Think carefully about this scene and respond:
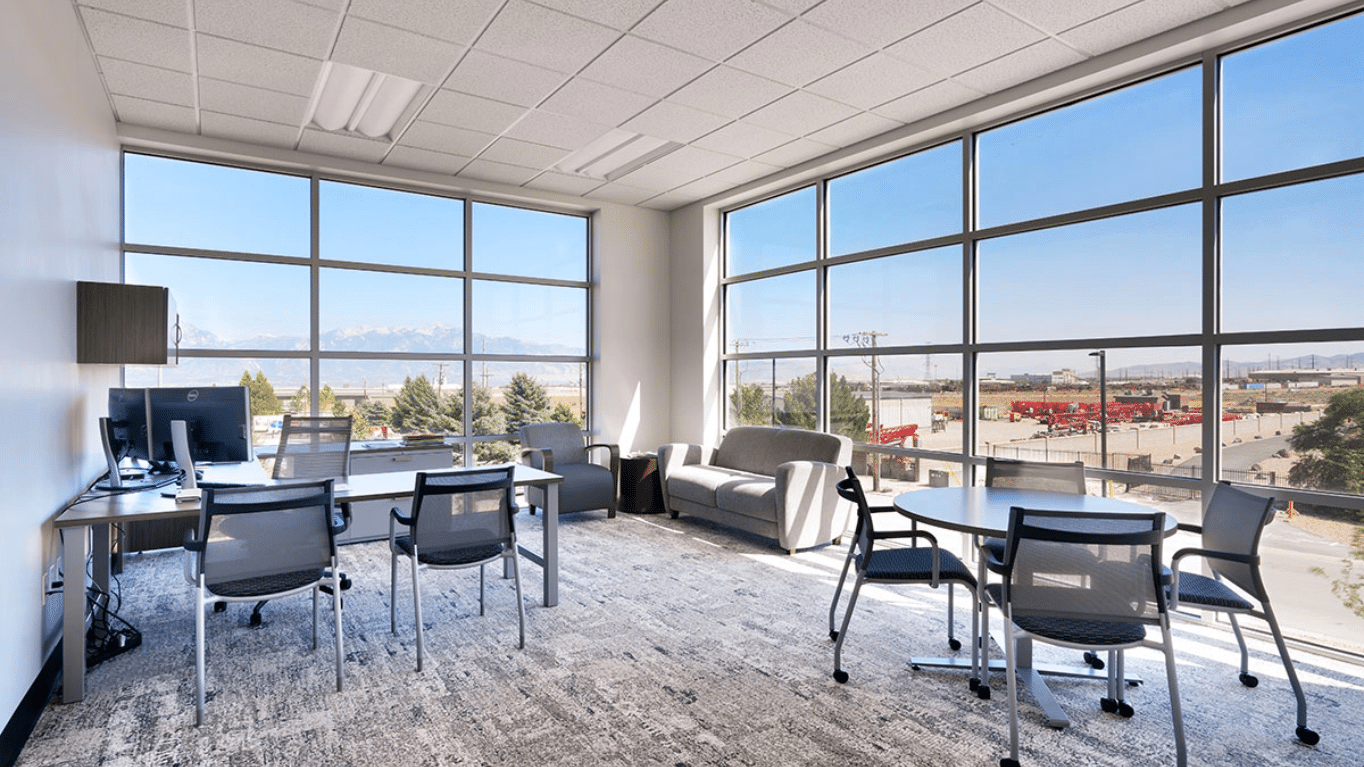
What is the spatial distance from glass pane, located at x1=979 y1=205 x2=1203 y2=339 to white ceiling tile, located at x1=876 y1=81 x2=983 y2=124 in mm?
968

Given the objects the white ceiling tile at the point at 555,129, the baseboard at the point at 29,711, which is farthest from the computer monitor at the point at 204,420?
the white ceiling tile at the point at 555,129

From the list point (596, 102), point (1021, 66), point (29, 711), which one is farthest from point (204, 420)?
point (1021, 66)

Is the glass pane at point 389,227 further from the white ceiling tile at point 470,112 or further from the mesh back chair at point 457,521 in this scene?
the mesh back chair at point 457,521

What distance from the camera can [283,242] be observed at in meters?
5.86

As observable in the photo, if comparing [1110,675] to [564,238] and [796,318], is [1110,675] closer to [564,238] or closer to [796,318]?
[796,318]

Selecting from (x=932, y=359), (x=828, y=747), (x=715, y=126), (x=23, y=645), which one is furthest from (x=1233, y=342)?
(x=23, y=645)

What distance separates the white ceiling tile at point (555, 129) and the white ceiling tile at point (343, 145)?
1.19 m

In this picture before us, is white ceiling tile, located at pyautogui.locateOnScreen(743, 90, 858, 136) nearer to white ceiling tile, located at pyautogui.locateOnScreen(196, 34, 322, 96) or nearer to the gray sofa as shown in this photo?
the gray sofa

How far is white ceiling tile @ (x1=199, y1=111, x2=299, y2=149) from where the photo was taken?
4.98 m

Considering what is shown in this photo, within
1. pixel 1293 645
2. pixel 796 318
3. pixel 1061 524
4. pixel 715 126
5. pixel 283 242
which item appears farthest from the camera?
pixel 796 318

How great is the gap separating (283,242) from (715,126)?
12.2 ft

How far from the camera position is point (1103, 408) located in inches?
167

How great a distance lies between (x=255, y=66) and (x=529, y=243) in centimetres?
314

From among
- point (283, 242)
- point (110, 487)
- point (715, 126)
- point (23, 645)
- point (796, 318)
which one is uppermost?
point (715, 126)
